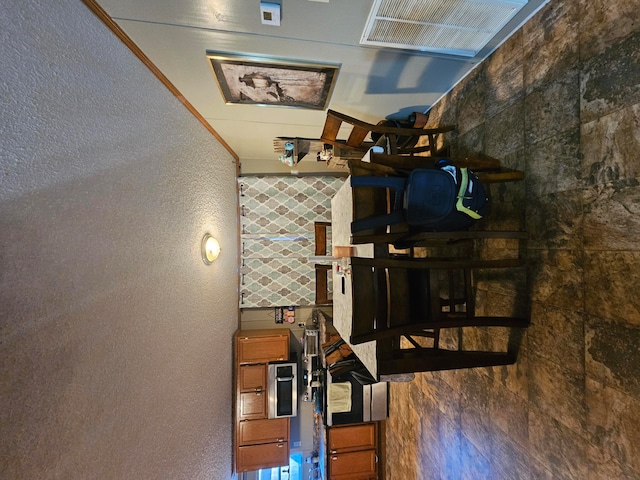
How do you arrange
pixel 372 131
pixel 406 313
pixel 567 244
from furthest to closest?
pixel 372 131, pixel 406 313, pixel 567 244

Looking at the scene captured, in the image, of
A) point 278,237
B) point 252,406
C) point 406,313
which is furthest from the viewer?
point 278,237

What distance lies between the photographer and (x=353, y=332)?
4.60 ft

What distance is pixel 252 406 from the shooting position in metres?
3.47

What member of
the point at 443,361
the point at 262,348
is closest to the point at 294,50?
the point at 443,361

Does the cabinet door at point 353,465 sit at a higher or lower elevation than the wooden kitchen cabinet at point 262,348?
lower

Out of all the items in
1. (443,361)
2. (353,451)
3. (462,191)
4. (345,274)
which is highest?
(462,191)

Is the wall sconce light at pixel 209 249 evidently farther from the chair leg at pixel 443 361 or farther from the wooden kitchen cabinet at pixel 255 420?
the chair leg at pixel 443 361

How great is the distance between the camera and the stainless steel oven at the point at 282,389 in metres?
3.48

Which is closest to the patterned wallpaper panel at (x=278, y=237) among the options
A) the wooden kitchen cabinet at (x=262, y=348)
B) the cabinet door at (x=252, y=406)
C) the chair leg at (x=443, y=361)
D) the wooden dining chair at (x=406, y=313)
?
the wooden kitchen cabinet at (x=262, y=348)

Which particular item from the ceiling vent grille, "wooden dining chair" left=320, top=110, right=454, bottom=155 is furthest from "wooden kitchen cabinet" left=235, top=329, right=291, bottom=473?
the ceiling vent grille

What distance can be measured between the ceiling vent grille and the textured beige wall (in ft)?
4.96

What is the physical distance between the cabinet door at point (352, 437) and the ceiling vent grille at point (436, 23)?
378 centimetres

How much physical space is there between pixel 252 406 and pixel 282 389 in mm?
417

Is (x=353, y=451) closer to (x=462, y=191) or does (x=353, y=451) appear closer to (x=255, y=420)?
(x=255, y=420)
